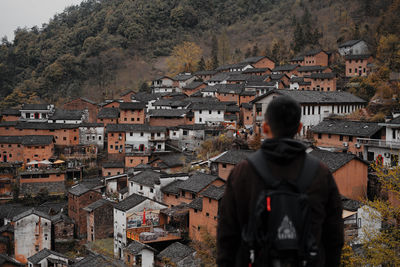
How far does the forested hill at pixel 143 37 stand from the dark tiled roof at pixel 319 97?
18324mm

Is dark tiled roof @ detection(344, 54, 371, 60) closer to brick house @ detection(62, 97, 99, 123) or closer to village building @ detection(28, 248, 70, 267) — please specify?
brick house @ detection(62, 97, 99, 123)

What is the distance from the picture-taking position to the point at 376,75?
30.2 meters

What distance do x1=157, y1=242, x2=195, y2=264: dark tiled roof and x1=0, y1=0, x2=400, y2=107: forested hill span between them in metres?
34.9

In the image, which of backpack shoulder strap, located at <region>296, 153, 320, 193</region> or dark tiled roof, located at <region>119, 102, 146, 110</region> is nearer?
backpack shoulder strap, located at <region>296, 153, 320, 193</region>

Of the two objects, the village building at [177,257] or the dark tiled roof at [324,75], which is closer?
the village building at [177,257]

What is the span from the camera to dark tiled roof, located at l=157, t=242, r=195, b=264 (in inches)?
681

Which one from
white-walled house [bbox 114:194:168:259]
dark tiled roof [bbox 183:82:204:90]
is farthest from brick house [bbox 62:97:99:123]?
white-walled house [bbox 114:194:168:259]

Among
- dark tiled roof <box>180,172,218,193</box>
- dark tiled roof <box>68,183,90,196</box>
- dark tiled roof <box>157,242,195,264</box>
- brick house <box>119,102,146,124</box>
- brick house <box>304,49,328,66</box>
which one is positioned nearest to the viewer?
dark tiled roof <box>157,242,195,264</box>

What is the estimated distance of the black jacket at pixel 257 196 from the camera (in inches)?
94.7

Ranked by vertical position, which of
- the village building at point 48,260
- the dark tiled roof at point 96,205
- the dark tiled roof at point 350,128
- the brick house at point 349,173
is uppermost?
the dark tiled roof at point 350,128

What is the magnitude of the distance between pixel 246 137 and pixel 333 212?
2520 cm

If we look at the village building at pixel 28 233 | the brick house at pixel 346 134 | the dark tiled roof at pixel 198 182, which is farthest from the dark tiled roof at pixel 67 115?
the brick house at pixel 346 134

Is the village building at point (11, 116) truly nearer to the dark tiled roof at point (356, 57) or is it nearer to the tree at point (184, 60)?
the tree at point (184, 60)

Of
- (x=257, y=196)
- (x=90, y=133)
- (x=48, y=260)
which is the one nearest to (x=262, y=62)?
(x=90, y=133)
